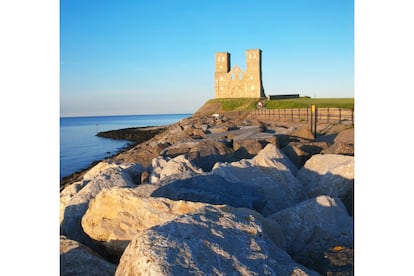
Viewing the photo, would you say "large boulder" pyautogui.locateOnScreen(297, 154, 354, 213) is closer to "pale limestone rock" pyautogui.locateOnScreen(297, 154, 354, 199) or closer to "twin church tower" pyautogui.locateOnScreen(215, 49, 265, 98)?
"pale limestone rock" pyautogui.locateOnScreen(297, 154, 354, 199)

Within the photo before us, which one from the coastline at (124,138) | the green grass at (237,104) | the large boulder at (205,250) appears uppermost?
the green grass at (237,104)

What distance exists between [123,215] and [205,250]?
5.07ft

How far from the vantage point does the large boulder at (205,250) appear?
1880 mm

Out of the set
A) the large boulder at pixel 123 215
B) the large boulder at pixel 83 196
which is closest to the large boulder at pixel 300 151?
the large boulder at pixel 83 196

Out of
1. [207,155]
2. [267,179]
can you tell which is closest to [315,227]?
[267,179]

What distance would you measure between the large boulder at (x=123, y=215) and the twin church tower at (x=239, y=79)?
186ft

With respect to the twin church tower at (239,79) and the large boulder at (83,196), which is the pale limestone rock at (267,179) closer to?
the large boulder at (83,196)

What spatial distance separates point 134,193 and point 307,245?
5.39 feet

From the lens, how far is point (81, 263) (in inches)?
109

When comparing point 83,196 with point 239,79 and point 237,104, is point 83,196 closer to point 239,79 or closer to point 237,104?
point 237,104

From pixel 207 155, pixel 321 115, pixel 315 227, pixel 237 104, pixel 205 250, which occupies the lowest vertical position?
pixel 315 227
